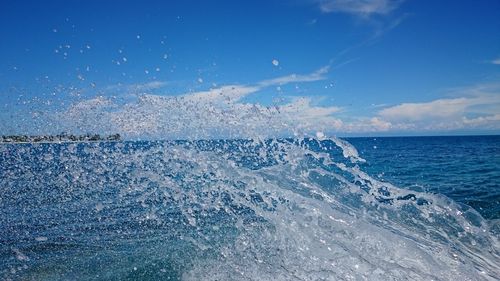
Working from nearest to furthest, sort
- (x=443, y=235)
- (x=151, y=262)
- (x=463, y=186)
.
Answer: (x=151, y=262)
(x=443, y=235)
(x=463, y=186)

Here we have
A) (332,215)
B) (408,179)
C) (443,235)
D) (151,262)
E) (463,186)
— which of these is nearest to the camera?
A: (151,262)

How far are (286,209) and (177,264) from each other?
9.43 ft

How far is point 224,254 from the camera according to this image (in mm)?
6746

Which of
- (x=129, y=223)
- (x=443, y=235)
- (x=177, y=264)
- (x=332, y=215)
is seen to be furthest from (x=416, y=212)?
(x=129, y=223)

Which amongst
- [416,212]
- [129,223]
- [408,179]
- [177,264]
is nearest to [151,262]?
[177,264]

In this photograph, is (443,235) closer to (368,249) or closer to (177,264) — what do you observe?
(368,249)

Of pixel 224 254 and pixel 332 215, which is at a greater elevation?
pixel 332 215

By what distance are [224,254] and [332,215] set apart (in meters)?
2.61

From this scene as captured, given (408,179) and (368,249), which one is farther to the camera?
(408,179)

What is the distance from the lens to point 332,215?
7723 mm

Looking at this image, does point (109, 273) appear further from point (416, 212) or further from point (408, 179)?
point (408, 179)

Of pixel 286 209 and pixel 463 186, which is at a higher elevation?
pixel 286 209

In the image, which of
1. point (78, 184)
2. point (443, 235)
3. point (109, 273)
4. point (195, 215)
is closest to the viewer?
point (109, 273)

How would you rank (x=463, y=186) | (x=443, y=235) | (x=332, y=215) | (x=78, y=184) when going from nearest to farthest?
(x=332, y=215), (x=443, y=235), (x=78, y=184), (x=463, y=186)
